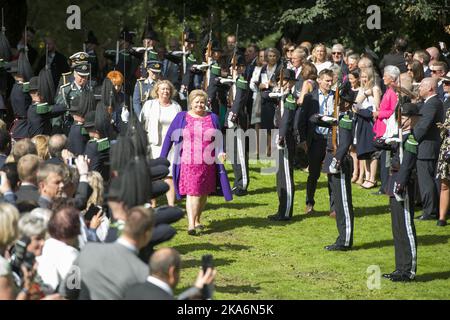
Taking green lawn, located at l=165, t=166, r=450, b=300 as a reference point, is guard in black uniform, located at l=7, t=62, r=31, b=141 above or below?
above

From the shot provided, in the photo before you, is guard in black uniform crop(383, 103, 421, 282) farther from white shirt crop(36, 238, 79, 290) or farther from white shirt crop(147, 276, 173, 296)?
white shirt crop(147, 276, 173, 296)

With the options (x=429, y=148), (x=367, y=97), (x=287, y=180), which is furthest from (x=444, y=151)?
(x=367, y=97)

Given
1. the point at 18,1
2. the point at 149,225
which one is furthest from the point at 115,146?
the point at 18,1

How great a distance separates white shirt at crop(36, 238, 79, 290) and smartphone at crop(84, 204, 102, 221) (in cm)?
135

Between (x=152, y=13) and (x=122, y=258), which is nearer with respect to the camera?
(x=122, y=258)

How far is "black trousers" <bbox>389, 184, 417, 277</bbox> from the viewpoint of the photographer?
13812 mm

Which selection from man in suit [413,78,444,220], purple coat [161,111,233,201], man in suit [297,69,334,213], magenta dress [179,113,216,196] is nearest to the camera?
man in suit [413,78,444,220]

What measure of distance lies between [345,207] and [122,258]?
279 inches

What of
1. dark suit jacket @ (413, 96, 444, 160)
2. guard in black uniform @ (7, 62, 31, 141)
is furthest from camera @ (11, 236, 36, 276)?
guard in black uniform @ (7, 62, 31, 141)

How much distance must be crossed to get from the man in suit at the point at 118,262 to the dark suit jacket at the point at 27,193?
2432 mm

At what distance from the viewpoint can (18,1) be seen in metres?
24.7

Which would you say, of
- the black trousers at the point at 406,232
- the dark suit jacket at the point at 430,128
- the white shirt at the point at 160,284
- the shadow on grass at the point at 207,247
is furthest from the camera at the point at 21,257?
the dark suit jacket at the point at 430,128

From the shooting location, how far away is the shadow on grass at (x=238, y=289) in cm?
1321
